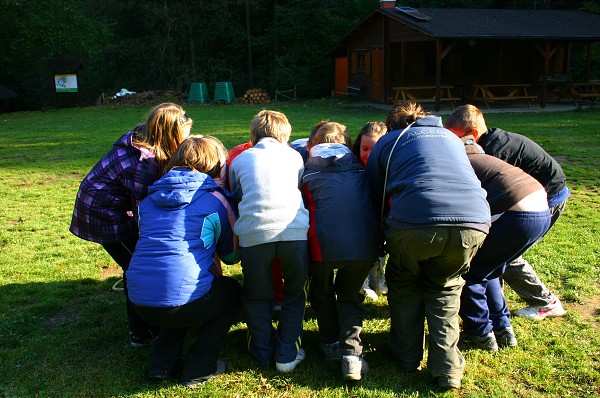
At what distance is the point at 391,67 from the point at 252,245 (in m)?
22.5

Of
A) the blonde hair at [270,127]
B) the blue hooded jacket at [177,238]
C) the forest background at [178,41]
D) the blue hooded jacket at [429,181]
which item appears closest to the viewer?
the blue hooded jacket at [429,181]

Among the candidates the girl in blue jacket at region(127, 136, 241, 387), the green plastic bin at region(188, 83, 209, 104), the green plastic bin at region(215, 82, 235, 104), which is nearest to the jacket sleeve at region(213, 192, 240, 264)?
the girl in blue jacket at region(127, 136, 241, 387)

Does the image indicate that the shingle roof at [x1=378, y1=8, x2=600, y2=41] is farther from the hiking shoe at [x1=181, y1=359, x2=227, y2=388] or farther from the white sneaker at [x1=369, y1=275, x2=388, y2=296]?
the hiking shoe at [x1=181, y1=359, x2=227, y2=388]

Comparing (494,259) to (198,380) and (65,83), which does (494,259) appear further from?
(65,83)

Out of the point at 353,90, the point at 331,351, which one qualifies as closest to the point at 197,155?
the point at 331,351

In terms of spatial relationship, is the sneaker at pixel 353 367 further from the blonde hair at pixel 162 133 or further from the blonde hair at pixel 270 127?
the blonde hair at pixel 162 133

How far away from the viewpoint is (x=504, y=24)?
2114cm

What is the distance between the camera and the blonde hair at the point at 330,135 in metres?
3.60

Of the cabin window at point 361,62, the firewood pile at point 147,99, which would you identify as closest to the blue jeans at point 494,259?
the cabin window at point 361,62

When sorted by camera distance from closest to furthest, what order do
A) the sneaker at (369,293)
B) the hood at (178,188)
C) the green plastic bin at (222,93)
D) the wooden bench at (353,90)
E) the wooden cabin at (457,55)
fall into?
the hood at (178,188), the sneaker at (369,293), the wooden cabin at (457,55), the wooden bench at (353,90), the green plastic bin at (222,93)

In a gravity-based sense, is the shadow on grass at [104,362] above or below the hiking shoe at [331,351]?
below

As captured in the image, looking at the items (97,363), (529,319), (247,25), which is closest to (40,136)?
(97,363)

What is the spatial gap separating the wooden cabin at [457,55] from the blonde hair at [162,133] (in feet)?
61.6

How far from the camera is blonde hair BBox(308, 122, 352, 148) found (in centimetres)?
360
